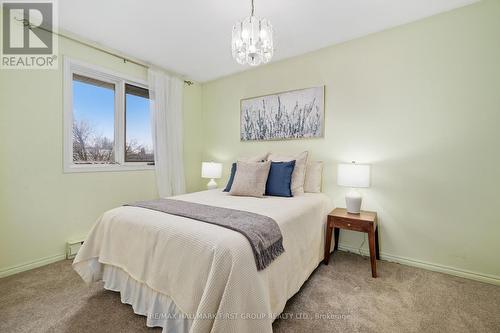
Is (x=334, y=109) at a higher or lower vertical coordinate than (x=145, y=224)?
higher

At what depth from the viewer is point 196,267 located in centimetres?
116

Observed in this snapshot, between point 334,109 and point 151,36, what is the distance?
7.53 ft

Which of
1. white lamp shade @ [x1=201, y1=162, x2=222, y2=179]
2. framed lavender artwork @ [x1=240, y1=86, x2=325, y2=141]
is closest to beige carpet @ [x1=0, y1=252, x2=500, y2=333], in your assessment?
framed lavender artwork @ [x1=240, y1=86, x2=325, y2=141]

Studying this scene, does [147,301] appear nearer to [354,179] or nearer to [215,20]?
[354,179]

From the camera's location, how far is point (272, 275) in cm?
136

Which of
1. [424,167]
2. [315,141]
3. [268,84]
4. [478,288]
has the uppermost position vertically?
[268,84]

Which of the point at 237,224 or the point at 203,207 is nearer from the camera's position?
the point at 237,224

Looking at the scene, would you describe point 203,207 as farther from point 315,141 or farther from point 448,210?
point 448,210

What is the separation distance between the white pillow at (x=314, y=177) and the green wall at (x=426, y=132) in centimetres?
12

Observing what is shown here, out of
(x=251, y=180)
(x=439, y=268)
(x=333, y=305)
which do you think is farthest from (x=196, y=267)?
(x=439, y=268)

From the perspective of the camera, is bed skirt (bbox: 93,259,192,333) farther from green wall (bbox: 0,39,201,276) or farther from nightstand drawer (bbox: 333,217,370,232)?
nightstand drawer (bbox: 333,217,370,232)

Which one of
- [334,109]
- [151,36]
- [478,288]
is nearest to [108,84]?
[151,36]

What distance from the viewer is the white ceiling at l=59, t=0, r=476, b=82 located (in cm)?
198

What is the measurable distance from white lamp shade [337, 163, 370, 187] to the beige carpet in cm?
85
